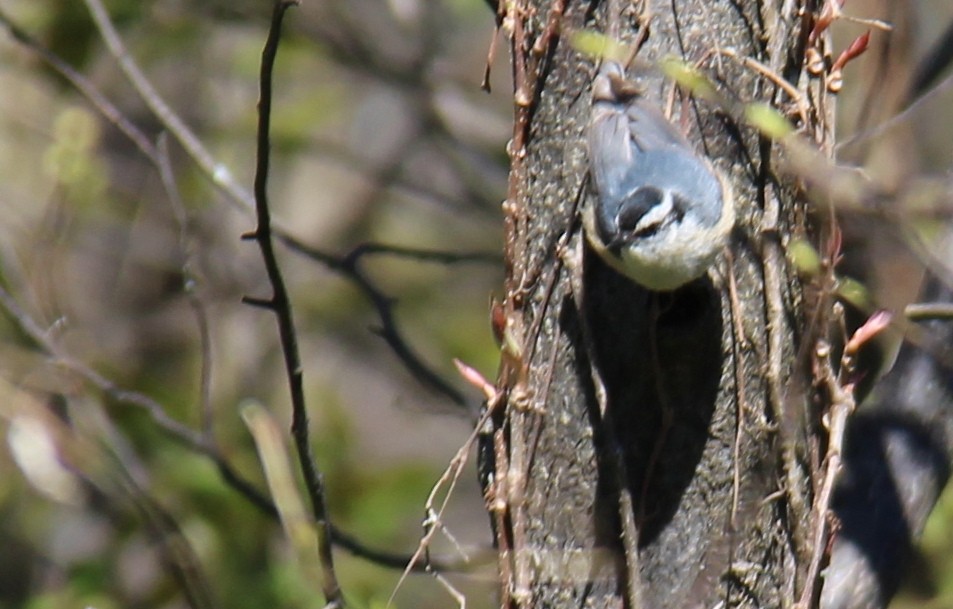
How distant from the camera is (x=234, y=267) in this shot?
4633mm

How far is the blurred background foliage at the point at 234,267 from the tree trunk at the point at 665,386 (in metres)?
1.09

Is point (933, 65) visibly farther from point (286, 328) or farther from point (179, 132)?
point (286, 328)

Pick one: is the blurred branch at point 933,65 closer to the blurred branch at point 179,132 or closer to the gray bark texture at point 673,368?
the gray bark texture at point 673,368

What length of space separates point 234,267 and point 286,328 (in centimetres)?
281

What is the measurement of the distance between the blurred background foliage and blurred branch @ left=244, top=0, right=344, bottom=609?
0.99 m

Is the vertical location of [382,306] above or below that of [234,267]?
below

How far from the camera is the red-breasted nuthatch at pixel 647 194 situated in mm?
1965

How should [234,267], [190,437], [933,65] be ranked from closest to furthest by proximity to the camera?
[190,437] < [933,65] < [234,267]

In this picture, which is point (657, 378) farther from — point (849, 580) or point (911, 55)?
point (911, 55)

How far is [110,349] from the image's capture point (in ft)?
15.6

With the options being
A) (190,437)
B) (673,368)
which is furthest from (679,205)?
(190,437)

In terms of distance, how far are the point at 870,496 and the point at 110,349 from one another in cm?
313

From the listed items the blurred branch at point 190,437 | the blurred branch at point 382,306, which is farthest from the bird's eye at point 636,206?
the blurred branch at point 190,437

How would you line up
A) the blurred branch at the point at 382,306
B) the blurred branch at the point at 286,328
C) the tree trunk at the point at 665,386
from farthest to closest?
the blurred branch at the point at 382,306 < the tree trunk at the point at 665,386 < the blurred branch at the point at 286,328
